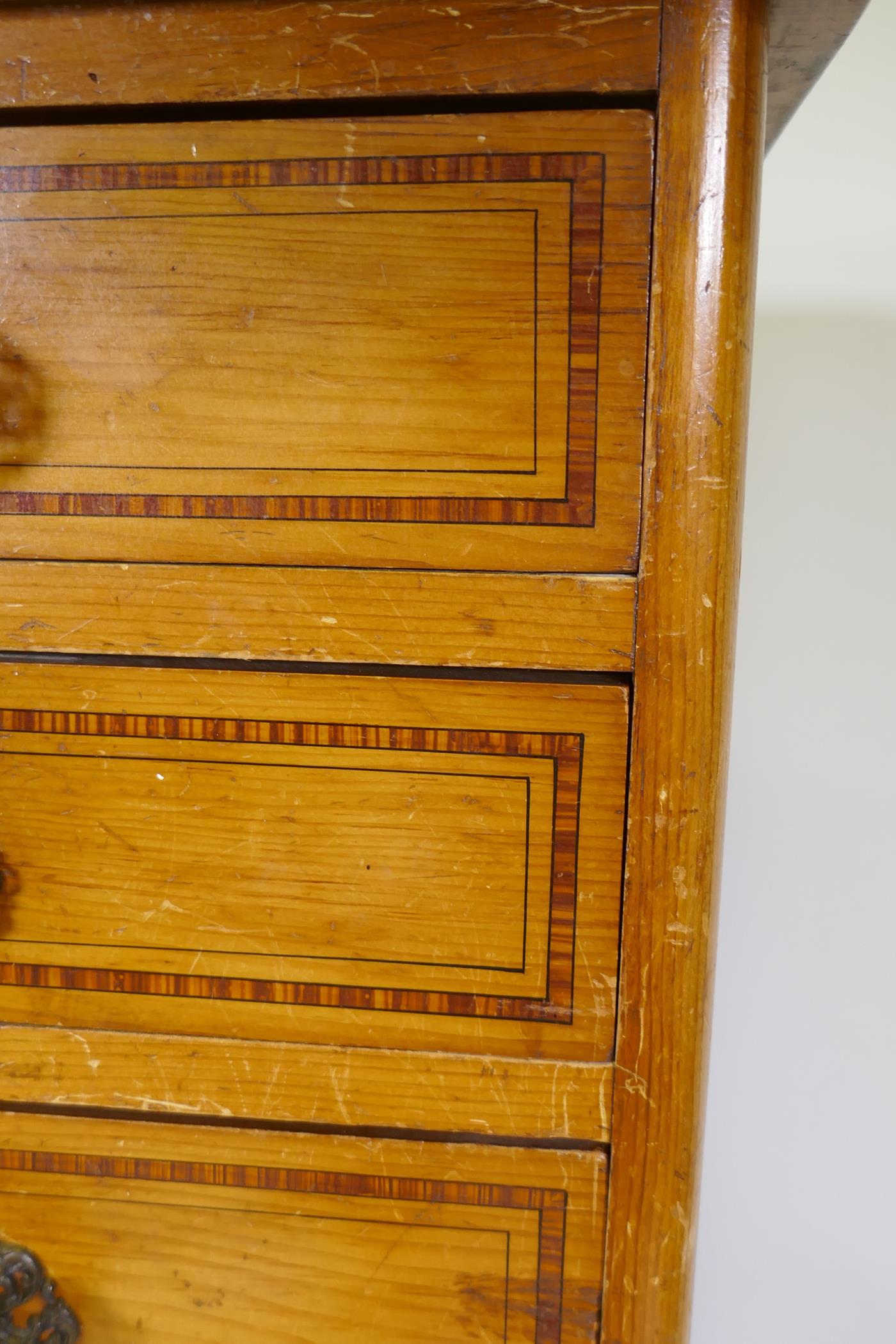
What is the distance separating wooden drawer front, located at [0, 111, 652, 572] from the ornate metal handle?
357mm

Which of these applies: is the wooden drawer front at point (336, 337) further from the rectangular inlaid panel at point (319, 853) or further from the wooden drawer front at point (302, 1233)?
the wooden drawer front at point (302, 1233)

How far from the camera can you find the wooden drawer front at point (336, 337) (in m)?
0.41

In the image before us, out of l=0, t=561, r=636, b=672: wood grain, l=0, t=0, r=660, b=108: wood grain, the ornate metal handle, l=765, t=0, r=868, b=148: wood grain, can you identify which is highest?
l=765, t=0, r=868, b=148: wood grain

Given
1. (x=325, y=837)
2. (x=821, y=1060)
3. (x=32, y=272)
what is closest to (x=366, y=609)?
(x=325, y=837)

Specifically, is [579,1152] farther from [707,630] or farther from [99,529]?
[99,529]

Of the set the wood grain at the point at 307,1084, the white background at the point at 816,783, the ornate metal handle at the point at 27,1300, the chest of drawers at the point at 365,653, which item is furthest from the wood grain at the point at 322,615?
the white background at the point at 816,783

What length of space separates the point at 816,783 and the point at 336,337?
692mm

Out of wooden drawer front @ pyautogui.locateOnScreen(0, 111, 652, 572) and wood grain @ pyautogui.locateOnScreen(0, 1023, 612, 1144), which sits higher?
wooden drawer front @ pyautogui.locateOnScreen(0, 111, 652, 572)

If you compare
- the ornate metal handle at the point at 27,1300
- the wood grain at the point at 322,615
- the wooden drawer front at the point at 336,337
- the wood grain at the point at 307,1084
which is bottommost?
the ornate metal handle at the point at 27,1300

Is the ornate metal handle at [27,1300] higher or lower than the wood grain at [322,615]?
lower

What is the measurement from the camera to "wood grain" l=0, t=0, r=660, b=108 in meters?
0.40

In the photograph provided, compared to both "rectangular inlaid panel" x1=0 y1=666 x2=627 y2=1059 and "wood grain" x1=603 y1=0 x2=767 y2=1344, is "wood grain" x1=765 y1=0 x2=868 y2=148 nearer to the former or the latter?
"wood grain" x1=603 y1=0 x2=767 y2=1344

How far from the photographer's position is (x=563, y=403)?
16.4 inches

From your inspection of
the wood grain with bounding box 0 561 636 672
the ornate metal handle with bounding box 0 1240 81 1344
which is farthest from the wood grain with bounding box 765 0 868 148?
the ornate metal handle with bounding box 0 1240 81 1344
